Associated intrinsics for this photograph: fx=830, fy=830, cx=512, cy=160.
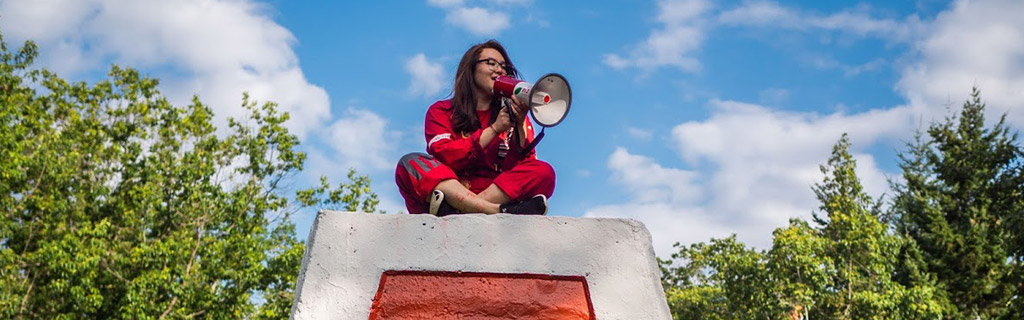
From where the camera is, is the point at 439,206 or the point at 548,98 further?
the point at 548,98

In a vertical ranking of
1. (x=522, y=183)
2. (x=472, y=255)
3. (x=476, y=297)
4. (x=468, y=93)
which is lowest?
(x=476, y=297)

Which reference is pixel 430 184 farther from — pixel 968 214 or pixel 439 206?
pixel 968 214

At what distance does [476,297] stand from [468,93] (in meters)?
1.21

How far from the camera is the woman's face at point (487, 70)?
370 centimetres

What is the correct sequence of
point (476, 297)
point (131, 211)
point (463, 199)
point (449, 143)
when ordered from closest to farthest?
point (476, 297), point (463, 199), point (449, 143), point (131, 211)

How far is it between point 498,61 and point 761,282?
Result: 716 inches

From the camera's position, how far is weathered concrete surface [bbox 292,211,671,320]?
9.17 feet

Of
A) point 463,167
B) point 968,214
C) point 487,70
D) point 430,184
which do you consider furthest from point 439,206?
point 968,214

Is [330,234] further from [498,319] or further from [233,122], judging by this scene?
[233,122]

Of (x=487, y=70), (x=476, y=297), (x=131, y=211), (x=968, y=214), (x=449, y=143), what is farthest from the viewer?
(x=968, y=214)

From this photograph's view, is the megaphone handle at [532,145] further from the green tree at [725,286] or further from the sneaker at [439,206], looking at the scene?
the green tree at [725,286]

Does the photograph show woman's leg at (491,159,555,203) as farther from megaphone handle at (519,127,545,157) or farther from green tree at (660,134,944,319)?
green tree at (660,134,944,319)

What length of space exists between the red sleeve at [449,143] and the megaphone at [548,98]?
217 millimetres

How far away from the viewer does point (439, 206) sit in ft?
10.6
